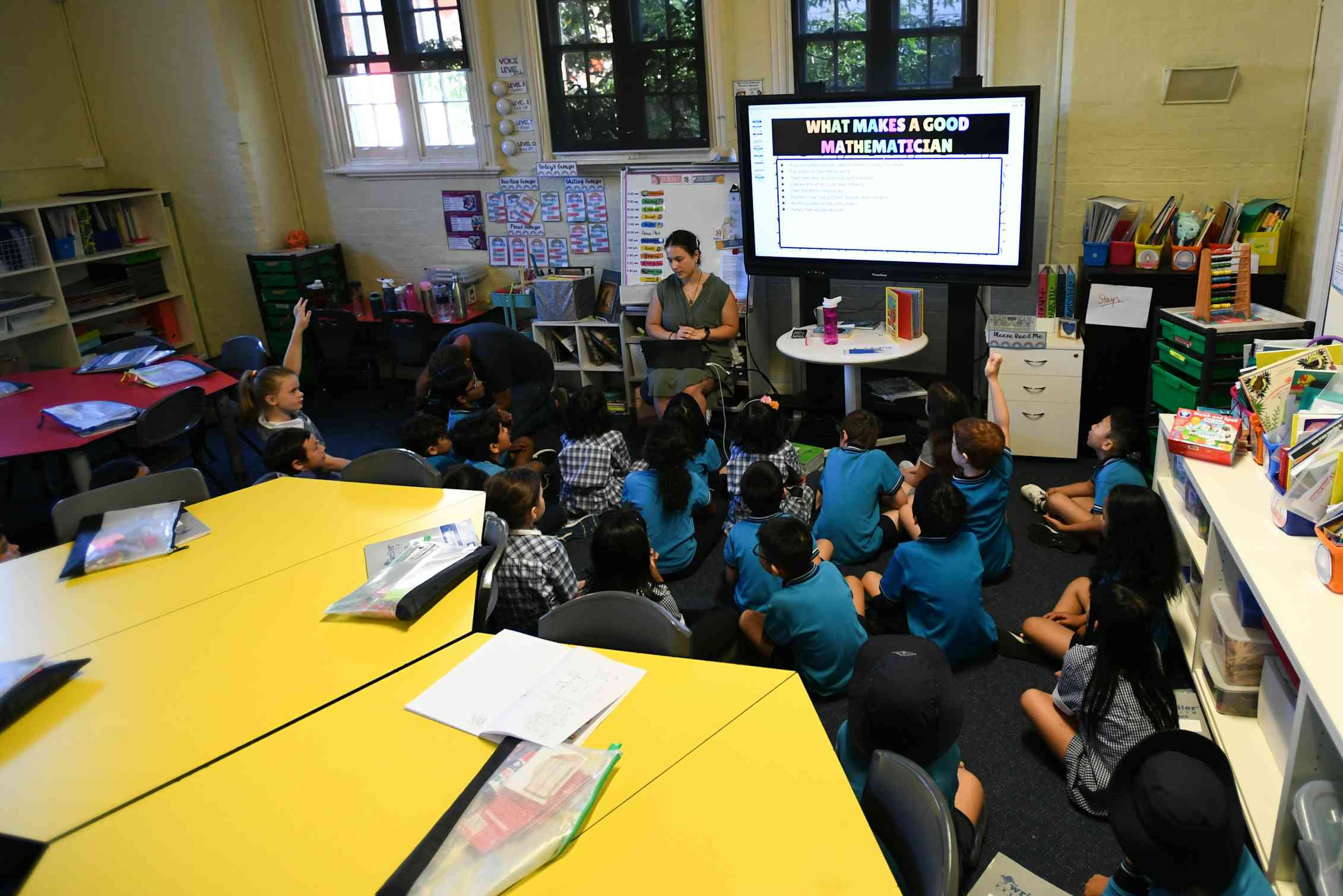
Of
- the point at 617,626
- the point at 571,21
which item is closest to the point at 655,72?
the point at 571,21

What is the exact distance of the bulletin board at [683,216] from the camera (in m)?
5.26

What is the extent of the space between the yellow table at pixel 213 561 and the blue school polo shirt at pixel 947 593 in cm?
149

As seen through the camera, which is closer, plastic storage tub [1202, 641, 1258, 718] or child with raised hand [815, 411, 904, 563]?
plastic storage tub [1202, 641, 1258, 718]

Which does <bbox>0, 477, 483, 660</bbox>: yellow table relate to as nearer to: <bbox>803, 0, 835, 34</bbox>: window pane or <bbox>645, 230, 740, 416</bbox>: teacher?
<bbox>645, 230, 740, 416</bbox>: teacher

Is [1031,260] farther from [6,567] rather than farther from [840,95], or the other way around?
[6,567]

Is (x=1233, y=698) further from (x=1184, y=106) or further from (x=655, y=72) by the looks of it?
(x=655, y=72)

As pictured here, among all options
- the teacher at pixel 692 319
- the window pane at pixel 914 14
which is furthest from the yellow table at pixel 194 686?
the window pane at pixel 914 14

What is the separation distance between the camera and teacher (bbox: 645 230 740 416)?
16.4 ft

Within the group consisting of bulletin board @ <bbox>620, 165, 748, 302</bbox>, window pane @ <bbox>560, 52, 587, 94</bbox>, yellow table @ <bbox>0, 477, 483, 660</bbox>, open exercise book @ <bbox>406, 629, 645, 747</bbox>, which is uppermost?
window pane @ <bbox>560, 52, 587, 94</bbox>

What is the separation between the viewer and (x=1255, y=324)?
3.47m

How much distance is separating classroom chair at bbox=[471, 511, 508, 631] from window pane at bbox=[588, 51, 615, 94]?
11.8ft

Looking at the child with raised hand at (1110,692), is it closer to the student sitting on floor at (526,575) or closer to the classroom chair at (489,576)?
the student sitting on floor at (526,575)

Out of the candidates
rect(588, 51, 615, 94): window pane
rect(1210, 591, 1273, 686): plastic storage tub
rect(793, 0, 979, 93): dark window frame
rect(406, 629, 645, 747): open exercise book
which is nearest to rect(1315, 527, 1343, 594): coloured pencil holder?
rect(1210, 591, 1273, 686): plastic storage tub

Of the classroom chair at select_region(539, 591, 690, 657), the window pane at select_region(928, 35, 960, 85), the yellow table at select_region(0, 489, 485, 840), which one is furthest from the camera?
the window pane at select_region(928, 35, 960, 85)
